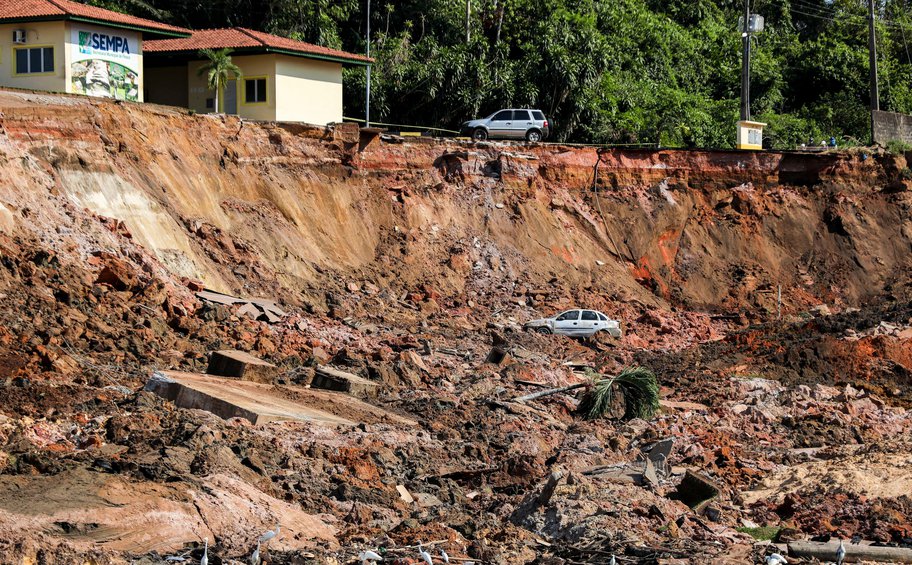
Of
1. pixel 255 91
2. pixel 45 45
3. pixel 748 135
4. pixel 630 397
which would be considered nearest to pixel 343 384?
pixel 630 397

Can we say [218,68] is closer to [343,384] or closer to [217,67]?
[217,67]

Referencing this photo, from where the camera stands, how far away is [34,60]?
35719mm

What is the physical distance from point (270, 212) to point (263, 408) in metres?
15.4

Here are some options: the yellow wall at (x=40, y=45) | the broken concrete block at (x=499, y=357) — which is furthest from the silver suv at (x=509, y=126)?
the broken concrete block at (x=499, y=357)

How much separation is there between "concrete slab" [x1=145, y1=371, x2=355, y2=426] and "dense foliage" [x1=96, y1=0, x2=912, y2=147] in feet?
93.7

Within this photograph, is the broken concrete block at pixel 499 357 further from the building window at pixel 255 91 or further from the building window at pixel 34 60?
the building window at pixel 34 60

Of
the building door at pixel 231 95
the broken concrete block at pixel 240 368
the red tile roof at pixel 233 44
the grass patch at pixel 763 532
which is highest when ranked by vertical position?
the red tile roof at pixel 233 44

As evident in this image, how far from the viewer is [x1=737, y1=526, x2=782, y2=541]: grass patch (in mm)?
17141

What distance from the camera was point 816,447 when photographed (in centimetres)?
2378

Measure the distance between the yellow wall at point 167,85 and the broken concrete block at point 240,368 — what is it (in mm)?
Result: 20795

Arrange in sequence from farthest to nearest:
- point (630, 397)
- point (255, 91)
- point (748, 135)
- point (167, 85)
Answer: point (748, 135)
point (167, 85)
point (255, 91)
point (630, 397)

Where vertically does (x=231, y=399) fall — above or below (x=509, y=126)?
below

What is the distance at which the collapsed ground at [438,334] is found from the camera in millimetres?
16281

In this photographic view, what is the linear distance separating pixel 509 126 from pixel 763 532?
95.6 ft
